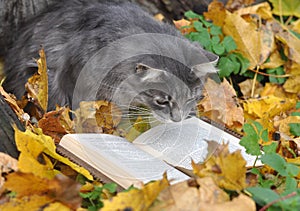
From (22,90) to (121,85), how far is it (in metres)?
0.71

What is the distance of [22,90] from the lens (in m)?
3.16

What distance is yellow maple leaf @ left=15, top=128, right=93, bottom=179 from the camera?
6.36 ft

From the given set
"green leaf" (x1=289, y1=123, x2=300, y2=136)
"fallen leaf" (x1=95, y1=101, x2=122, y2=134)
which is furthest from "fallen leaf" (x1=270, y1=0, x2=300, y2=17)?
"fallen leaf" (x1=95, y1=101, x2=122, y2=134)

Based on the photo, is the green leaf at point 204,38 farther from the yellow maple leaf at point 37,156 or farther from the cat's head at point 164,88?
the yellow maple leaf at point 37,156

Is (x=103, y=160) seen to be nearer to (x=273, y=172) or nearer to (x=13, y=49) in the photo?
(x=273, y=172)

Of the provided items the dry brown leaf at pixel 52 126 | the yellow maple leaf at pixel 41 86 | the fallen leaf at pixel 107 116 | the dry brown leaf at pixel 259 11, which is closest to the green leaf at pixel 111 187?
the dry brown leaf at pixel 52 126

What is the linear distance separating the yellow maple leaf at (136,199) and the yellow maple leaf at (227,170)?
218mm

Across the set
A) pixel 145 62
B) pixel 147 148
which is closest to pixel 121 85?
pixel 145 62

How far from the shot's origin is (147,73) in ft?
8.42

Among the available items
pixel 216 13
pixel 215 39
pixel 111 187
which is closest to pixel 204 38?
pixel 215 39

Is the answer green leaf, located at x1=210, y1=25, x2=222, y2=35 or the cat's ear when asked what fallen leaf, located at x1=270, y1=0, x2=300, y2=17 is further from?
the cat's ear

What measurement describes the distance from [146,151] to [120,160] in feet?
0.79

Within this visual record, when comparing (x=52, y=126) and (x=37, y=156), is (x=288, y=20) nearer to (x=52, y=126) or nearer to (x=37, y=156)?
(x=52, y=126)

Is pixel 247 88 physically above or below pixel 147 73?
below
